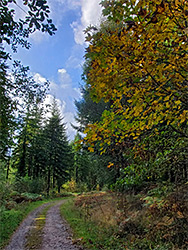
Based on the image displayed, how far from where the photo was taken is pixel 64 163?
29.8m

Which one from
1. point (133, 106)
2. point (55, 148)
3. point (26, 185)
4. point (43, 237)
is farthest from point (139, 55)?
point (55, 148)

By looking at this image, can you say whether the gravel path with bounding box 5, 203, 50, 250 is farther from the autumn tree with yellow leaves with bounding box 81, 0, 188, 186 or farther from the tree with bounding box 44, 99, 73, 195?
the tree with bounding box 44, 99, 73, 195

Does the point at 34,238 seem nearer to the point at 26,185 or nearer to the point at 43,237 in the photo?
the point at 43,237

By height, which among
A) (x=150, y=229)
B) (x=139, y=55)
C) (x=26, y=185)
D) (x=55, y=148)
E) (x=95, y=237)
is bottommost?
(x=95, y=237)

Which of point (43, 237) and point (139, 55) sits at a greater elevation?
point (139, 55)

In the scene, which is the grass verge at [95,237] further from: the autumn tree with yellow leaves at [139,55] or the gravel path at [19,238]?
the autumn tree with yellow leaves at [139,55]

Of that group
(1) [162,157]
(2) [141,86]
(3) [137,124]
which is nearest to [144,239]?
(1) [162,157]

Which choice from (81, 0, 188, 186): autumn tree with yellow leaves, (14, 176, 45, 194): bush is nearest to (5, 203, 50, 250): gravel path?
(81, 0, 188, 186): autumn tree with yellow leaves

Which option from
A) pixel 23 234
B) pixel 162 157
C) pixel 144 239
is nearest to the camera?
pixel 162 157

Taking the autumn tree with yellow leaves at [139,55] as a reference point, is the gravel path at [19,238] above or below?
below

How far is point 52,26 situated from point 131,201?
8160mm

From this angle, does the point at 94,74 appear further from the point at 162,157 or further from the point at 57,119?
the point at 57,119

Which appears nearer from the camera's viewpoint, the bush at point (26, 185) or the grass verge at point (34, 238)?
the grass verge at point (34, 238)

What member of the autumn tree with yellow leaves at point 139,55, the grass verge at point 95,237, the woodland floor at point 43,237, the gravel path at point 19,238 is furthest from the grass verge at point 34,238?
the autumn tree with yellow leaves at point 139,55
